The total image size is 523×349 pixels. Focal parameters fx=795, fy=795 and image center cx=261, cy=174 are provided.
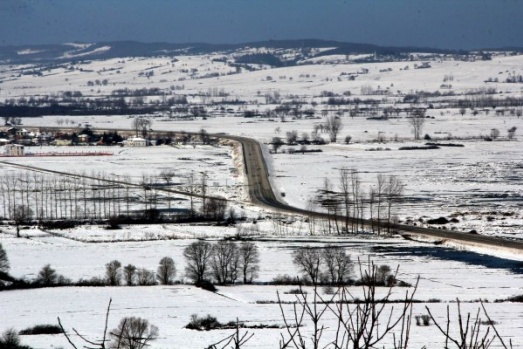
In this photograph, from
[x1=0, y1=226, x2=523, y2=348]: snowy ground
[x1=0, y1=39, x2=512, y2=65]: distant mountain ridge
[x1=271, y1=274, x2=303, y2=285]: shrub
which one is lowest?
[x1=271, y1=274, x2=303, y2=285]: shrub

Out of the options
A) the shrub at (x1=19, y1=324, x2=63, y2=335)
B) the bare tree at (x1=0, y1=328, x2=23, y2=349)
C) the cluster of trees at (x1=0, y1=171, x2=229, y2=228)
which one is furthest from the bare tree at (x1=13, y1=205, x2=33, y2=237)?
the bare tree at (x1=0, y1=328, x2=23, y2=349)

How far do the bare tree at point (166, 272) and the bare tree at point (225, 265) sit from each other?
765 millimetres

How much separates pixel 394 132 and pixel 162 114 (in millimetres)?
24625

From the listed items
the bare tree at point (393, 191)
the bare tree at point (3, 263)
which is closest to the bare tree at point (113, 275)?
the bare tree at point (3, 263)

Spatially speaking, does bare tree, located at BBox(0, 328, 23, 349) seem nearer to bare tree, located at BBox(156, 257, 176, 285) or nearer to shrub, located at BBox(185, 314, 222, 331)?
shrub, located at BBox(185, 314, 222, 331)

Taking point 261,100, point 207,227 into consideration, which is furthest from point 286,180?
point 261,100

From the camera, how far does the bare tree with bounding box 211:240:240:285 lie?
14.9 meters

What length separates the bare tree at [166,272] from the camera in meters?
14.5

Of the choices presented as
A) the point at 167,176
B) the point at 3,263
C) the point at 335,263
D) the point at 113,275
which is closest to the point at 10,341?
the point at 113,275

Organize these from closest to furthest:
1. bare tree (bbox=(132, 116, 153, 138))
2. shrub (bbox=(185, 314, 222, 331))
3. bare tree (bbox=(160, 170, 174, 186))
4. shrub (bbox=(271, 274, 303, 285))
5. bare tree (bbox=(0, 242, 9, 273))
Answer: shrub (bbox=(185, 314, 222, 331)) → shrub (bbox=(271, 274, 303, 285)) → bare tree (bbox=(0, 242, 9, 273)) → bare tree (bbox=(160, 170, 174, 186)) → bare tree (bbox=(132, 116, 153, 138))

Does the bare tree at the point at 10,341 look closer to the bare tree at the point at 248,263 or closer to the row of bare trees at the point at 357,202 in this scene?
the bare tree at the point at 248,263

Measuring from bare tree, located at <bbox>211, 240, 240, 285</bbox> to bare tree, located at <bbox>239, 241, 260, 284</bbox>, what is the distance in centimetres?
12

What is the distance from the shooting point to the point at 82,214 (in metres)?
22.5

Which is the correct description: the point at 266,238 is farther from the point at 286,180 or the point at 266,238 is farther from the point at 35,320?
the point at 286,180
